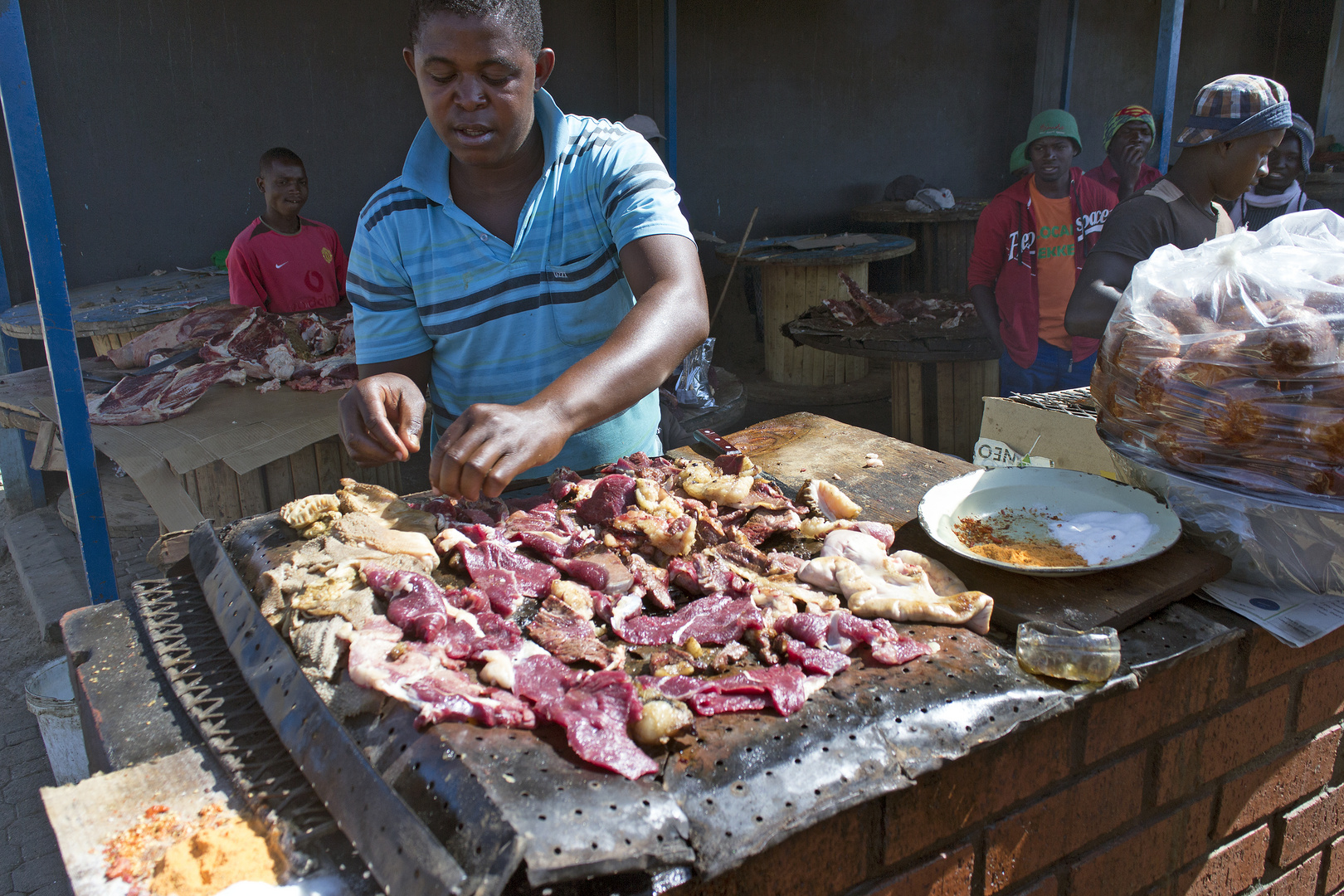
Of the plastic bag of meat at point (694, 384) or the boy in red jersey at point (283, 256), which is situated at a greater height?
the boy in red jersey at point (283, 256)

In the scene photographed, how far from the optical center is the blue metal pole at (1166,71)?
5797 millimetres

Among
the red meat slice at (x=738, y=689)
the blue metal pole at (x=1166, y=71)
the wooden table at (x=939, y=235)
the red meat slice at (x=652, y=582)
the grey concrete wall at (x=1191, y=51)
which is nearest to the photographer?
the red meat slice at (x=738, y=689)

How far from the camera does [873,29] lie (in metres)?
9.32

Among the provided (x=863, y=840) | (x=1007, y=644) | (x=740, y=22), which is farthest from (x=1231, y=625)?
(x=740, y=22)

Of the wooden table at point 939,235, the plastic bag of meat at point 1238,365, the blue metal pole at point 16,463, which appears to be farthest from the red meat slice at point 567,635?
the wooden table at point 939,235

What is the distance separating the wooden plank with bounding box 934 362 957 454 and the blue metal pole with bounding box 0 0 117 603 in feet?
15.0

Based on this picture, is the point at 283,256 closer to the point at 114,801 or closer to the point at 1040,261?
the point at 1040,261

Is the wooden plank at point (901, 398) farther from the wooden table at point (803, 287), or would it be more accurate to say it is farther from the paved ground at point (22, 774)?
the paved ground at point (22, 774)

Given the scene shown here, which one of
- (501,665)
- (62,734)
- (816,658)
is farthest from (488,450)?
(62,734)

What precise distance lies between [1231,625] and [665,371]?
1.28m

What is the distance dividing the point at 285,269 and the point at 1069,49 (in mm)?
8458

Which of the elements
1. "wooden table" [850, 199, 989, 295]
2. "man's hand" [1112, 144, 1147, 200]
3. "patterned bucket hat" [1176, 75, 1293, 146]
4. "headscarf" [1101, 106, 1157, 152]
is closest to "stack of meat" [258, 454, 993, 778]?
"patterned bucket hat" [1176, 75, 1293, 146]

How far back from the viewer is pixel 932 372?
5605 mm

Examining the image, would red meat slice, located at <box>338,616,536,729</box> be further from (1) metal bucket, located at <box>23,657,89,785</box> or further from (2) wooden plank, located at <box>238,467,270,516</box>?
(2) wooden plank, located at <box>238,467,270,516</box>
